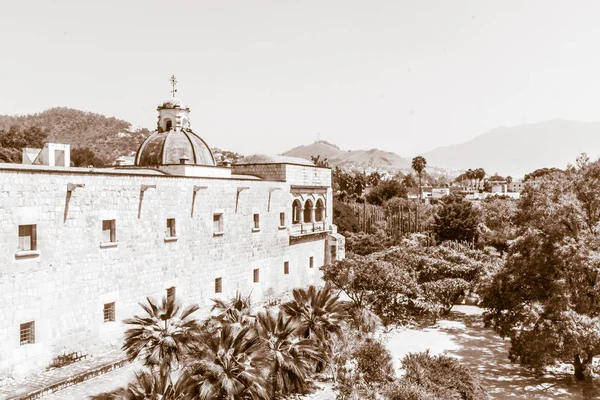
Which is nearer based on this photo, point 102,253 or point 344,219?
point 102,253

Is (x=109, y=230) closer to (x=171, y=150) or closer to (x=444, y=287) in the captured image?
(x=171, y=150)

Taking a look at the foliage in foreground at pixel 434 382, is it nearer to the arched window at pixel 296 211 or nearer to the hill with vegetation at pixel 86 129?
the arched window at pixel 296 211

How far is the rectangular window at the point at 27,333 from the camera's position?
1473cm

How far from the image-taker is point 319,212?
103 feet

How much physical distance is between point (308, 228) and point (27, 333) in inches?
693

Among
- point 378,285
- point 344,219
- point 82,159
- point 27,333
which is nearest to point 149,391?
point 27,333

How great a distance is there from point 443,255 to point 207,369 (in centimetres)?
1996

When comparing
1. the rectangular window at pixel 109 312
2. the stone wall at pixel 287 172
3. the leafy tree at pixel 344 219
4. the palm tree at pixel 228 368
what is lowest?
the rectangular window at pixel 109 312

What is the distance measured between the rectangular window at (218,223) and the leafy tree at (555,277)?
1209cm

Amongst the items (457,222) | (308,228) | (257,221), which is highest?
(257,221)

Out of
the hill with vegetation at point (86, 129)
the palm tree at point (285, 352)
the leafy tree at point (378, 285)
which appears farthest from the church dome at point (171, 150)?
the hill with vegetation at point (86, 129)

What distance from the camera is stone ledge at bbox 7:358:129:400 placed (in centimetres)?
1316

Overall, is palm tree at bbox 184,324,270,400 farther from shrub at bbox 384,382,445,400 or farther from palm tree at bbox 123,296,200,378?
shrub at bbox 384,382,445,400

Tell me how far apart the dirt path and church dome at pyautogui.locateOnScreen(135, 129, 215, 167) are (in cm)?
1306
